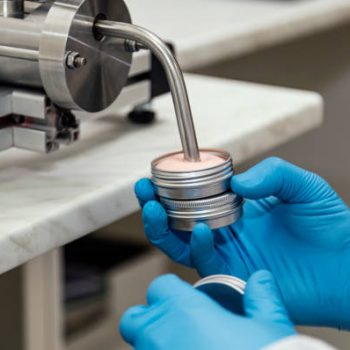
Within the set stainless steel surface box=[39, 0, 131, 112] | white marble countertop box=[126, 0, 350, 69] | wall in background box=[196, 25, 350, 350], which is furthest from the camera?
wall in background box=[196, 25, 350, 350]

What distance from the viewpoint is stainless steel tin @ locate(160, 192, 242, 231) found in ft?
2.10

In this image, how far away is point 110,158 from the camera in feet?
2.57

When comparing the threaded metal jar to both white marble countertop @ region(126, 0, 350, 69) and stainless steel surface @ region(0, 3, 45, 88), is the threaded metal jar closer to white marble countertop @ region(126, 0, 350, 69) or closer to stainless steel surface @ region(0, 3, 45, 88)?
stainless steel surface @ region(0, 3, 45, 88)

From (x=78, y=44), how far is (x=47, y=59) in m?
0.02

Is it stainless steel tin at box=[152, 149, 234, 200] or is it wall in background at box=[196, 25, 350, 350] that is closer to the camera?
stainless steel tin at box=[152, 149, 234, 200]

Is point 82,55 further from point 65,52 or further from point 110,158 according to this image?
point 110,158

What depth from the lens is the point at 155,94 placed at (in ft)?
2.87

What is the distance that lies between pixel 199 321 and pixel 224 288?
0.26 ft

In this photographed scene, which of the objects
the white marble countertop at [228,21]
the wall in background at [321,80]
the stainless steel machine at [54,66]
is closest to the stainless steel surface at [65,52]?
the stainless steel machine at [54,66]

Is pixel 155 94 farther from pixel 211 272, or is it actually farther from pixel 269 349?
pixel 269 349

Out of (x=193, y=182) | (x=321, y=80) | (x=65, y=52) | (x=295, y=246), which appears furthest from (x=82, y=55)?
(x=321, y=80)

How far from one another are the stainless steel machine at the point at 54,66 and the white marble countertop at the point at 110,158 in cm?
3

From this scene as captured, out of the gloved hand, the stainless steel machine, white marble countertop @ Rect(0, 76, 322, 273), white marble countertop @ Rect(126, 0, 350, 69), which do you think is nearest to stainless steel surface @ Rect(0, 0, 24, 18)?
the stainless steel machine

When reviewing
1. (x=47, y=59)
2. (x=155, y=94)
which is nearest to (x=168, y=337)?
(x=47, y=59)
